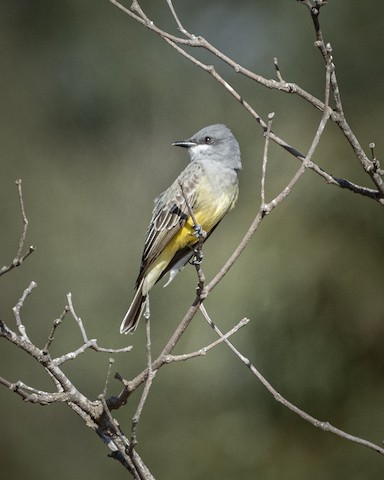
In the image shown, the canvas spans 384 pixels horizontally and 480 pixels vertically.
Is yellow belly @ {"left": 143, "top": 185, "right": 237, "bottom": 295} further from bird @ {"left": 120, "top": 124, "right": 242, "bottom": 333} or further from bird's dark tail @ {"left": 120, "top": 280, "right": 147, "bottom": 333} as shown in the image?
bird's dark tail @ {"left": 120, "top": 280, "right": 147, "bottom": 333}

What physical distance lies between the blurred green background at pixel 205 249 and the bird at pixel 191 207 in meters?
2.18

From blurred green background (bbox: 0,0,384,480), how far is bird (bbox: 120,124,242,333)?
2181mm

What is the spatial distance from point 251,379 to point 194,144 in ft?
9.94

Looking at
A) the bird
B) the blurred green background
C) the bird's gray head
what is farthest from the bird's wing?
the blurred green background

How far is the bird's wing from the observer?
201 inches

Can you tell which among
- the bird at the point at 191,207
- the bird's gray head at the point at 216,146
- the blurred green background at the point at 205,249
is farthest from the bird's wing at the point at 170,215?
the blurred green background at the point at 205,249

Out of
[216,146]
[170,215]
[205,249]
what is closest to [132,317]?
[170,215]

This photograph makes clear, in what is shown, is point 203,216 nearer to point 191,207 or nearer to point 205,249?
point 191,207

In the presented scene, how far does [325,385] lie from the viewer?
7.41 meters

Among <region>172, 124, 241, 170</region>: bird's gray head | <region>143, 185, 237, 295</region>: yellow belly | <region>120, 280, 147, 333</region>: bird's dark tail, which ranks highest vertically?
<region>172, 124, 241, 170</region>: bird's gray head

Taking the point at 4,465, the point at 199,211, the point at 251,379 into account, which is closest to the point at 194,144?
the point at 199,211

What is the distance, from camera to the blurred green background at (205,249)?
750 cm

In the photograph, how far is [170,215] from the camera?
5176 mm

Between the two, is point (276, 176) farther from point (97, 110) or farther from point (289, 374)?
point (97, 110)
